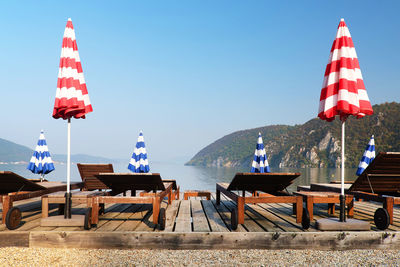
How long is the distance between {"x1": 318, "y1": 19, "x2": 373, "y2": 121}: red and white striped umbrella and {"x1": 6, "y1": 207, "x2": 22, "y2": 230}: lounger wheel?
4.87 m

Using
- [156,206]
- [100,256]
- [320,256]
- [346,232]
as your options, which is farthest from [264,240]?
[100,256]

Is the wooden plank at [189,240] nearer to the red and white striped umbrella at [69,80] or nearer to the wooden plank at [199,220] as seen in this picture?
the wooden plank at [199,220]

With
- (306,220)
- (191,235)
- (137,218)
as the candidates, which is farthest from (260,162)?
(191,235)

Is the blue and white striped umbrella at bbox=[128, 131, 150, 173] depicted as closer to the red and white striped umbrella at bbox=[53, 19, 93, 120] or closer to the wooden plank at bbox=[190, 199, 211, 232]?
the wooden plank at bbox=[190, 199, 211, 232]

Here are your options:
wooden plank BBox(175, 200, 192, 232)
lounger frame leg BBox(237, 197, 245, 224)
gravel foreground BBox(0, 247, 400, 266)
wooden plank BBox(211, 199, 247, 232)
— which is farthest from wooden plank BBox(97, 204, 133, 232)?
lounger frame leg BBox(237, 197, 245, 224)

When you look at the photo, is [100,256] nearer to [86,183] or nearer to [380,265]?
[380,265]

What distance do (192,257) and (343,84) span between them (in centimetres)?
327

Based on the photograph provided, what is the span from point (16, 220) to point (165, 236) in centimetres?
229

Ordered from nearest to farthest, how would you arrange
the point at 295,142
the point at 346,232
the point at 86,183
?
the point at 346,232
the point at 86,183
the point at 295,142

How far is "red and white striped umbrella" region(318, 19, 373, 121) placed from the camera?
4480 millimetres

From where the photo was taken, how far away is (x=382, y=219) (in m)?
4.55

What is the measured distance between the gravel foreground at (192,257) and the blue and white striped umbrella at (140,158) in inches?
228

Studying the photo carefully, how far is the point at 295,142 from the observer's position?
126688mm

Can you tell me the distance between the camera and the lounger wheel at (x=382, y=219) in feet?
14.7
